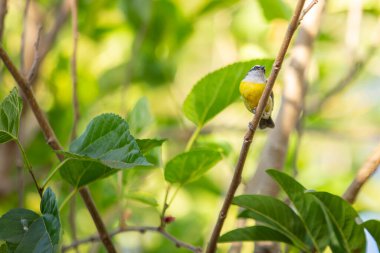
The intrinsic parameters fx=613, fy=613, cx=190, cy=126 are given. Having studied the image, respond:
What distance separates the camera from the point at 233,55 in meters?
2.04

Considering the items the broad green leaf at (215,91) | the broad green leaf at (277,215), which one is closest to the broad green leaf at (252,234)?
the broad green leaf at (277,215)

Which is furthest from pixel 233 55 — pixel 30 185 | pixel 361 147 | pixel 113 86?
pixel 361 147

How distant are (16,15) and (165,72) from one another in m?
0.84

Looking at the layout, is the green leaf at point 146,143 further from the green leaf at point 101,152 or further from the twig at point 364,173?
the twig at point 364,173

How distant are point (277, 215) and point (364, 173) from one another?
0.16 m

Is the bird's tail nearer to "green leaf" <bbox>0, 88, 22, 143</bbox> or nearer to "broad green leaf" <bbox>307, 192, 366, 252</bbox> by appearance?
"broad green leaf" <bbox>307, 192, 366, 252</bbox>

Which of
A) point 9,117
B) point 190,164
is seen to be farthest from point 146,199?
point 9,117

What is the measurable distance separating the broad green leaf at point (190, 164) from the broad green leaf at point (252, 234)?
0.46 ft

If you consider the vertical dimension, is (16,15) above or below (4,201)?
above

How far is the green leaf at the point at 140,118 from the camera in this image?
1.27 meters

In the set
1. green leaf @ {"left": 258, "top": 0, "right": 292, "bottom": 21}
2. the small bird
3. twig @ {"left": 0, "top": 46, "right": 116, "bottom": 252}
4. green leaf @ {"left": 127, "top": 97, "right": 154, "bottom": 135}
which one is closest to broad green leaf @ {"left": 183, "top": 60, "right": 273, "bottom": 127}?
the small bird

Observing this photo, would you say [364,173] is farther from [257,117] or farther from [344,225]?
[257,117]

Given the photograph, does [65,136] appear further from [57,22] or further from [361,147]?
[361,147]

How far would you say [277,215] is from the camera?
3.35 ft
